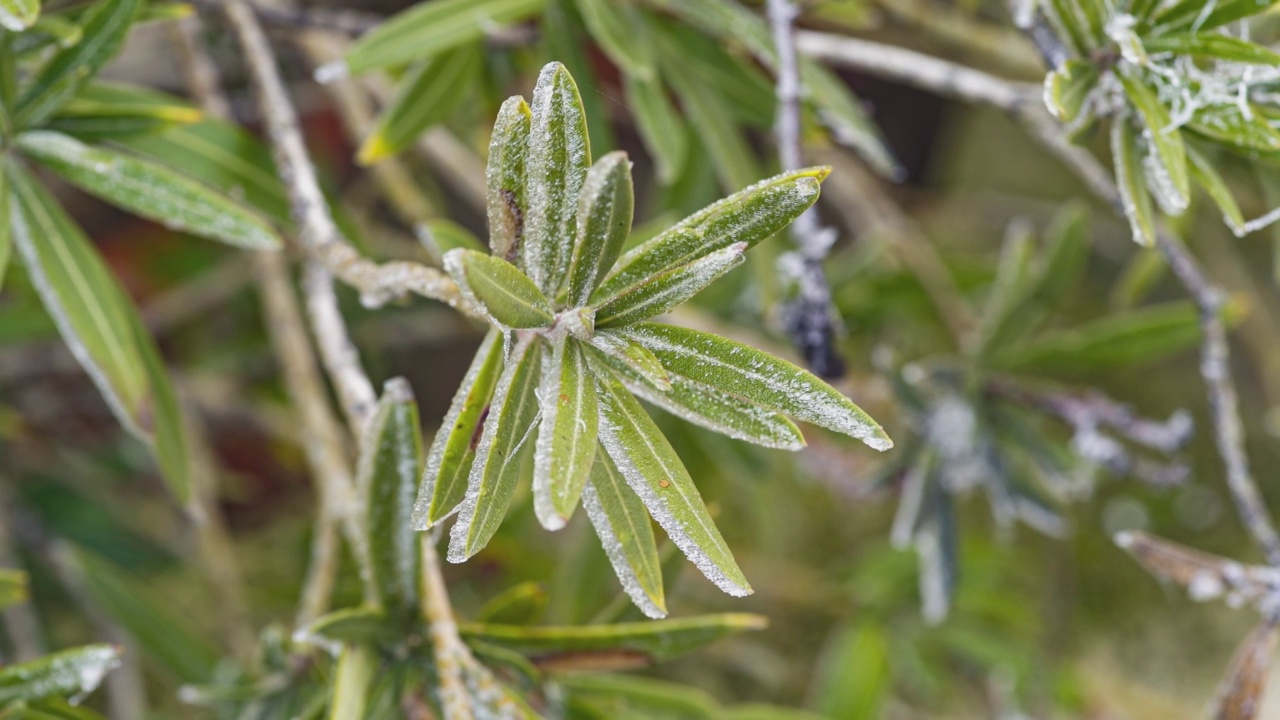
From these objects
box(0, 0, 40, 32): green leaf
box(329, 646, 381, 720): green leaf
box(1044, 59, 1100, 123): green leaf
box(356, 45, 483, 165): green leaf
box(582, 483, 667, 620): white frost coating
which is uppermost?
box(356, 45, 483, 165): green leaf

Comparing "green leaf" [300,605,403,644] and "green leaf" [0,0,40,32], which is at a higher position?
"green leaf" [0,0,40,32]

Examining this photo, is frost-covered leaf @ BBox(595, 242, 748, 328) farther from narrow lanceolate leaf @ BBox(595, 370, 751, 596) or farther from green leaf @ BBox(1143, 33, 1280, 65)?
green leaf @ BBox(1143, 33, 1280, 65)

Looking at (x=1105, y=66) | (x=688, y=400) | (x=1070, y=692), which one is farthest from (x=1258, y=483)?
(x=688, y=400)

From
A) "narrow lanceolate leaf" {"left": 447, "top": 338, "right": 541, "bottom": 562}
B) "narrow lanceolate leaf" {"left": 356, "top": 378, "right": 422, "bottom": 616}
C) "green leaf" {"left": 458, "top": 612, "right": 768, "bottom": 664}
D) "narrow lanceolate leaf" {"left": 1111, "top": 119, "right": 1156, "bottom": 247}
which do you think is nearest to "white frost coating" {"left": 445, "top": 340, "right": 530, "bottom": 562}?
"narrow lanceolate leaf" {"left": 447, "top": 338, "right": 541, "bottom": 562}

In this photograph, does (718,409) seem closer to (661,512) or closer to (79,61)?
(661,512)

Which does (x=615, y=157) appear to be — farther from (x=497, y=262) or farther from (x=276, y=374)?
(x=276, y=374)

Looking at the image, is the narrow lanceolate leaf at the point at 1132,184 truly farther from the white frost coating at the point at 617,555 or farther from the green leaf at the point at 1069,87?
the white frost coating at the point at 617,555

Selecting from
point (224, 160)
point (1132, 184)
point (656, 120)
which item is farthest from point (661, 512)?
point (224, 160)
